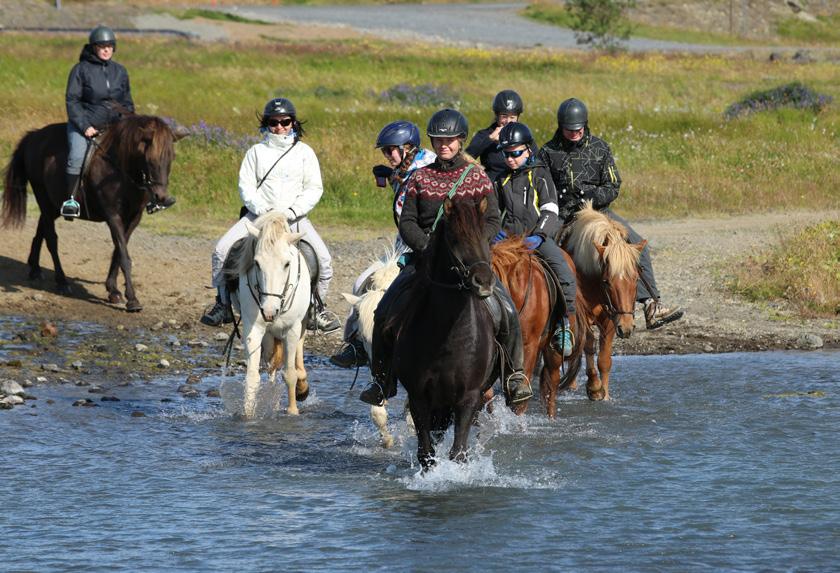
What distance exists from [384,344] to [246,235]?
9.99 ft

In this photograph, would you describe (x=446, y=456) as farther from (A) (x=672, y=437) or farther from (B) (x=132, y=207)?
(B) (x=132, y=207)

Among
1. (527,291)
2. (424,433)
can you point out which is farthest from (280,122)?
(424,433)

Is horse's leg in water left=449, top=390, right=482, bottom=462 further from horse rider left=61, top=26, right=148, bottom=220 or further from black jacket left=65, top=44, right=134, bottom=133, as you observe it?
black jacket left=65, top=44, right=134, bottom=133

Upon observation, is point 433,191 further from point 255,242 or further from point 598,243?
point 598,243

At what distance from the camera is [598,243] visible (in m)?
12.8

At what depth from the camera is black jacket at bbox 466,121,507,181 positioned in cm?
1290

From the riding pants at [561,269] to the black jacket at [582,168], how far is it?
149 cm

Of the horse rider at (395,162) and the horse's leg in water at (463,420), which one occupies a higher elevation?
the horse rider at (395,162)

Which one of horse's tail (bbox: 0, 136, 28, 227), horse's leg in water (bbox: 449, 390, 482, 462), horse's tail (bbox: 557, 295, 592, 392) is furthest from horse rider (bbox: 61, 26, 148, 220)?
horse's leg in water (bbox: 449, 390, 482, 462)

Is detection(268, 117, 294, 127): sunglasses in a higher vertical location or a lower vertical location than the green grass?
higher

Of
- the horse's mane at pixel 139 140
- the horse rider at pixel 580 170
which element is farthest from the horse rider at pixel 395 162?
the horse's mane at pixel 139 140

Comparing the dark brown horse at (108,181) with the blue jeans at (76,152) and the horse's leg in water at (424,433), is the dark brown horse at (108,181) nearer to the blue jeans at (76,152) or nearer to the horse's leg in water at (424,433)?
the blue jeans at (76,152)

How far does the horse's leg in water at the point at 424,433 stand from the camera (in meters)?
9.70

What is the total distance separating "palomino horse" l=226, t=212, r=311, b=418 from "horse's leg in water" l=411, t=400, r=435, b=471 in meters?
2.59
